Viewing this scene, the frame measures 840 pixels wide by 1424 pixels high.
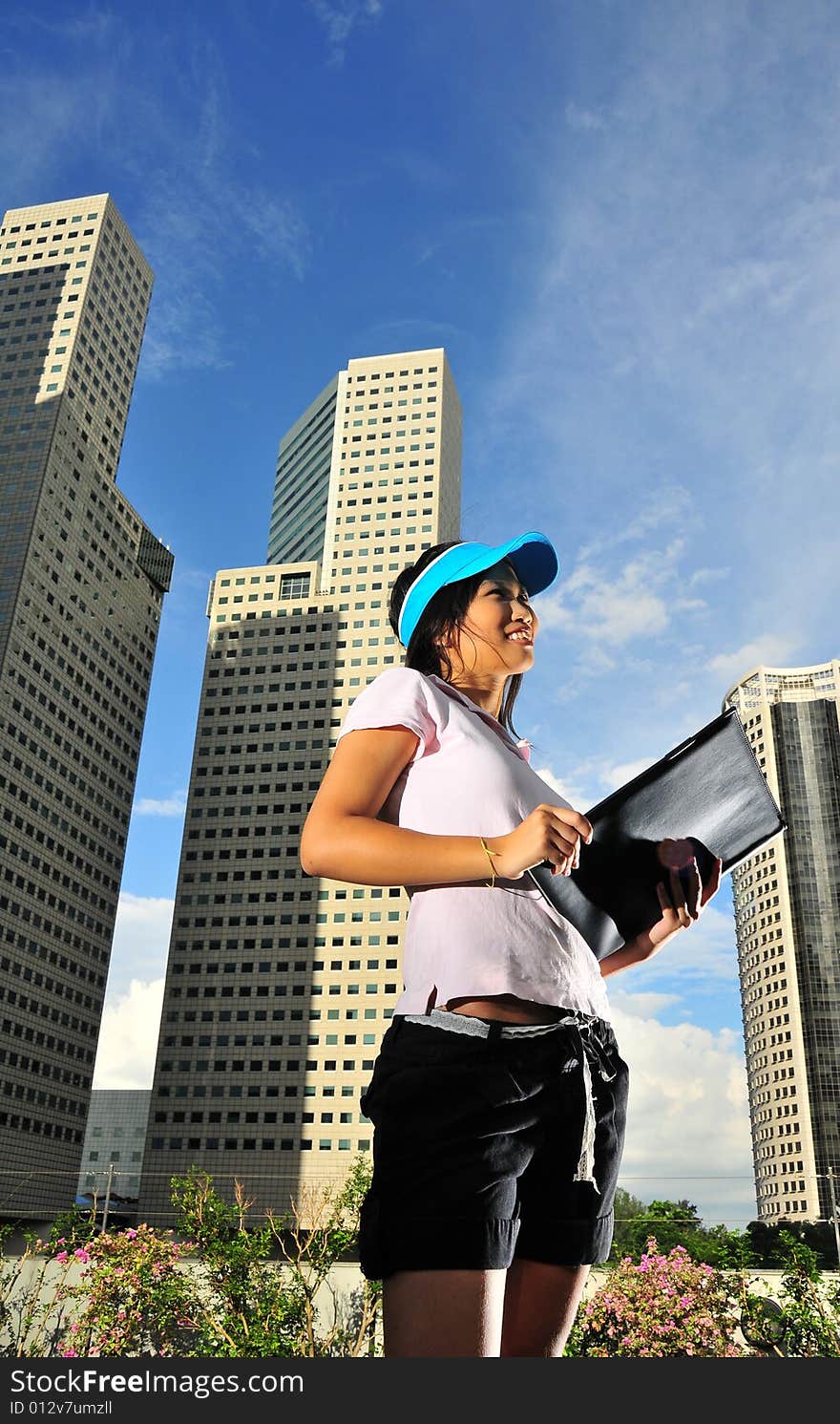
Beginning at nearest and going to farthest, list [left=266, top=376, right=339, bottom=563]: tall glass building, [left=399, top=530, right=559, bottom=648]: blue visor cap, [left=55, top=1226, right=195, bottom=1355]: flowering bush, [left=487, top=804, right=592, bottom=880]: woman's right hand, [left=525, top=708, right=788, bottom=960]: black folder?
[left=487, top=804, right=592, bottom=880]: woman's right hand < [left=525, top=708, right=788, bottom=960]: black folder < [left=399, top=530, right=559, bottom=648]: blue visor cap < [left=55, top=1226, right=195, bottom=1355]: flowering bush < [left=266, top=376, right=339, bottom=563]: tall glass building

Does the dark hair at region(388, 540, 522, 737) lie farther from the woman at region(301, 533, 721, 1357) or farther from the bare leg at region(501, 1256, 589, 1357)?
the bare leg at region(501, 1256, 589, 1357)

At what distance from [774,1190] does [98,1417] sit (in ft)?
297

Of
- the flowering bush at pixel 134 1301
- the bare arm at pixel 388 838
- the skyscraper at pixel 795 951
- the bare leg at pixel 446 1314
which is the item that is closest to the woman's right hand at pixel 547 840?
the bare arm at pixel 388 838

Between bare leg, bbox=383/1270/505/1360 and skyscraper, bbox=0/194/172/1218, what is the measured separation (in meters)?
75.0

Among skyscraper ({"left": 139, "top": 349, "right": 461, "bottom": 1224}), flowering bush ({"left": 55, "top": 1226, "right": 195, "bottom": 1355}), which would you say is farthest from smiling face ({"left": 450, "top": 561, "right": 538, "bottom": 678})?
skyscraper ({"left": 139, "top": 349, "right": 461, "bottom": 1224})

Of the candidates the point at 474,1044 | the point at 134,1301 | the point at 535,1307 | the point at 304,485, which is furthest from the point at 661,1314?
the point at 304,485

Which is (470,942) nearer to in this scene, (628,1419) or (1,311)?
(628,1419)

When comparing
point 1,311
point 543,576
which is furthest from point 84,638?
point 543,576

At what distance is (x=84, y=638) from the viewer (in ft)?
275

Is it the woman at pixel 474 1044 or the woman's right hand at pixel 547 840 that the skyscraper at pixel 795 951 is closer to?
the woman at pixel 474 1044

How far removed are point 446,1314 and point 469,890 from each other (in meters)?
0.60

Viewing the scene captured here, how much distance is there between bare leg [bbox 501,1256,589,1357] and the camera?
1.66 metres

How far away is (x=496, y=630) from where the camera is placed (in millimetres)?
2146

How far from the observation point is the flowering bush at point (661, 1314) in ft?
54.3
